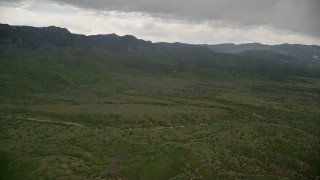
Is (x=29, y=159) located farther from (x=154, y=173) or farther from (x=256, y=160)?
(x=256, y=160)

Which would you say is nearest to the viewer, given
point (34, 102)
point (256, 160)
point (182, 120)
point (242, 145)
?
point (256, 160)

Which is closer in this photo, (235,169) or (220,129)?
(235,169)

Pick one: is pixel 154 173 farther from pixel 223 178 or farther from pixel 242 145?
pixel 242 145

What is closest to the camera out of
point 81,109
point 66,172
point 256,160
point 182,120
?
point 66,172

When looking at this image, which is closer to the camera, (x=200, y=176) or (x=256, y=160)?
(x=200, y=176)

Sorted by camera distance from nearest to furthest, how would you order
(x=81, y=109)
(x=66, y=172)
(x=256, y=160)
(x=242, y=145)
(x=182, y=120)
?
(x=66, y=172) < (x=256, y=160) < (x=242, y=145) < (x=182, y=120) < (x=81, y=109)

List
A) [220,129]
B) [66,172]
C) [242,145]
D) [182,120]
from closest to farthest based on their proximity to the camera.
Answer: [66,172] → [242,145] → [220,129] → [182,120]

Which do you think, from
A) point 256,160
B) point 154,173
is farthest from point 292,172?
point 154,173

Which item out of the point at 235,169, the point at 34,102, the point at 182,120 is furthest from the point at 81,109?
the point at 235,169

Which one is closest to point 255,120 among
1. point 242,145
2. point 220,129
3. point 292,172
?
point 220,129
